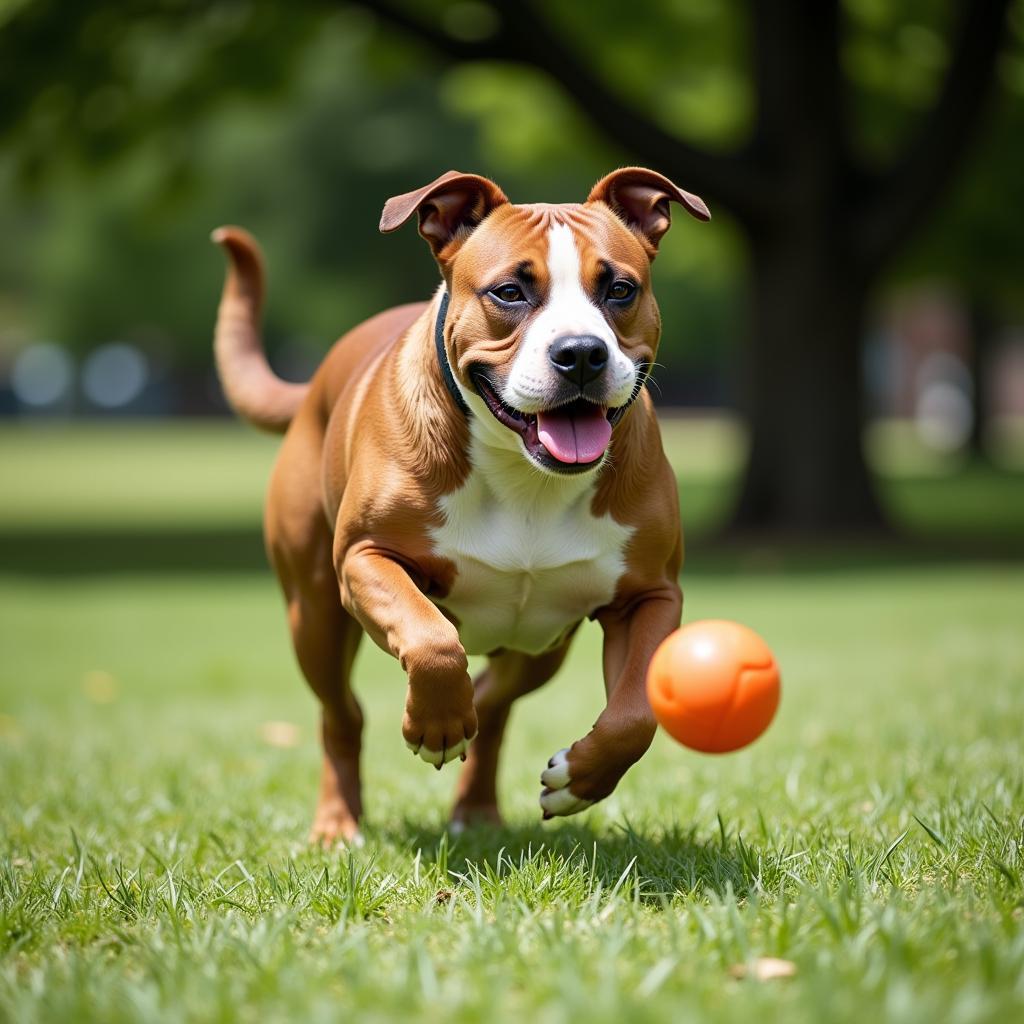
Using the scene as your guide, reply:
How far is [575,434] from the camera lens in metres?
3.87

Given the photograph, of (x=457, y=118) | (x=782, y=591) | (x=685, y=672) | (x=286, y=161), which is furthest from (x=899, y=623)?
(x=286, y=161)

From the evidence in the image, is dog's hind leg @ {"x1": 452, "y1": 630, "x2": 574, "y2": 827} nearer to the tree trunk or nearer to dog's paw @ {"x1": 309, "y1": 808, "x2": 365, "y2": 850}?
dog's paw @ {"x1": 309, "y1": 808, "x2": 365, "y2": 850}

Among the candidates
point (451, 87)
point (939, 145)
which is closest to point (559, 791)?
point (939, 145)

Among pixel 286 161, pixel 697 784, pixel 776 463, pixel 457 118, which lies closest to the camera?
pixel 697 784

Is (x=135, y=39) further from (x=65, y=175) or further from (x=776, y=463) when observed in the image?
(x=776, y=463)

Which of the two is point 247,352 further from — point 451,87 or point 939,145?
point 451,87

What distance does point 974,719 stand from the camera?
641cm

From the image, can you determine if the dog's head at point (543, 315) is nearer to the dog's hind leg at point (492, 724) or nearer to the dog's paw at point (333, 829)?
the dog's hind leg at point (492, 724)

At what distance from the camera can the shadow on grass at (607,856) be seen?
11.8ft

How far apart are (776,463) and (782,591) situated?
381 centimetres

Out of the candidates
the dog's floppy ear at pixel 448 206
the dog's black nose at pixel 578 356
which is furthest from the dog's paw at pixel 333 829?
the dog's floppy ear at pixel 448 206

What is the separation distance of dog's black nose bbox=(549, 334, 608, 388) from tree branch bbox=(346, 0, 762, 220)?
11.2 m

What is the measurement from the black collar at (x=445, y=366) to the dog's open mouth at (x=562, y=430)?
0.49 feet

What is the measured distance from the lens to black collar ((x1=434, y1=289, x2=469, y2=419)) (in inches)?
162
